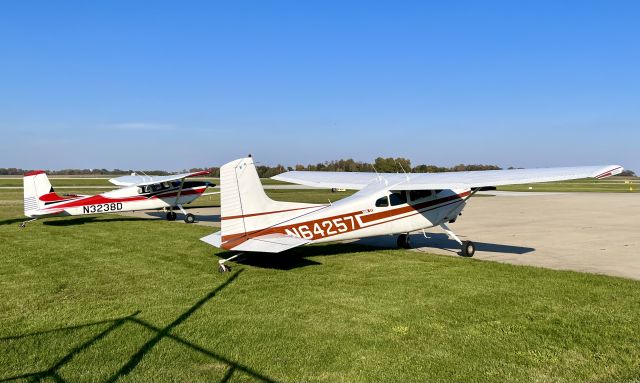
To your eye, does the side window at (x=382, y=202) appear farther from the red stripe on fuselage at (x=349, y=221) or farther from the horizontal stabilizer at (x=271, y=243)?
the horizontal stabilizer at (x=271, y=243)

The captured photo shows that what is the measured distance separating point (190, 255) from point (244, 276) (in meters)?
2.99

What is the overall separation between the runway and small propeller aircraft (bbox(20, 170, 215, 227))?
61.1 inches

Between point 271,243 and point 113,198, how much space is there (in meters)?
12.9

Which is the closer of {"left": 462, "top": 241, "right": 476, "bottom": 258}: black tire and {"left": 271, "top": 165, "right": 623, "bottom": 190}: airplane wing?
{"left": 271, "top": 165, "right": 623, "bottom": 190}: airplane wing

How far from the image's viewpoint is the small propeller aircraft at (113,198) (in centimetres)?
1792

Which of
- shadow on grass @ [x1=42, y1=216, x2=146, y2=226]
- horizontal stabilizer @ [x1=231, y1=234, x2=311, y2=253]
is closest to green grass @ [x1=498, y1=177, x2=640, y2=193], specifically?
shadow on grass @ [x1=42, y1=216, x2=146, y2=226]

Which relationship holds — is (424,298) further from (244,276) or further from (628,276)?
(628,276)

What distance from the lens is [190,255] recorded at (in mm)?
11789

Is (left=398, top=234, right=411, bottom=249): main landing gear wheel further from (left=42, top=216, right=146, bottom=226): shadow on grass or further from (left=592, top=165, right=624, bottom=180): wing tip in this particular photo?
(left=42, top=216, right=146, bottom=226): shadow on grass

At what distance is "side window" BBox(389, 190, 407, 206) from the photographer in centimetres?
1162

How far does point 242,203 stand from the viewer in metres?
9.58

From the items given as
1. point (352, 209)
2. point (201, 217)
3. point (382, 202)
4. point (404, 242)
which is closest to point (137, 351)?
point (352, 209)

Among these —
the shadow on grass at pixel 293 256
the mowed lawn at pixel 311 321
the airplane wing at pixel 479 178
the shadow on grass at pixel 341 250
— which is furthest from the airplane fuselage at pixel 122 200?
the shadow on grass at pixel 293 256

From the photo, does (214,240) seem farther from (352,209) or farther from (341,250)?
(341,250)
